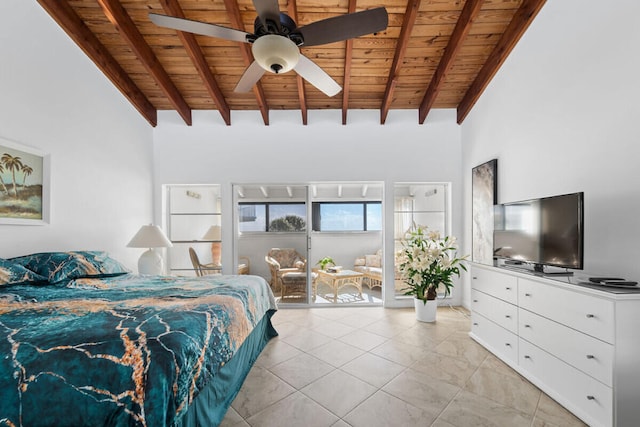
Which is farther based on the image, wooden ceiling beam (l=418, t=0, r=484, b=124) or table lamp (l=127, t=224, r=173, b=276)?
table lamp (l=127, t=224, r=173, b=276)

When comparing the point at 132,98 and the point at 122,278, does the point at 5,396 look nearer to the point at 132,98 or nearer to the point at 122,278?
the point at 122,278

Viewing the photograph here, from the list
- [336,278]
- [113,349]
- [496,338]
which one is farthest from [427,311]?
[113,349]

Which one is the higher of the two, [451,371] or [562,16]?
[562,16]

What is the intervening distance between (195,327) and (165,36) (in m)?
3.32

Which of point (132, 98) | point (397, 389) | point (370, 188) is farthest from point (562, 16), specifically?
point (132, 98)

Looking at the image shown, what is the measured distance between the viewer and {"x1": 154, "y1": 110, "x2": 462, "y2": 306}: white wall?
4422 mm

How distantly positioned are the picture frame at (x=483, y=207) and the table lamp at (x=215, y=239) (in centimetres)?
367

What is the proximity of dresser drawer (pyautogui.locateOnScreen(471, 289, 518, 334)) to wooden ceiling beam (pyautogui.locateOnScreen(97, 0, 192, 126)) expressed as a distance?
445 centimetres

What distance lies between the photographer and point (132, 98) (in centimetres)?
388

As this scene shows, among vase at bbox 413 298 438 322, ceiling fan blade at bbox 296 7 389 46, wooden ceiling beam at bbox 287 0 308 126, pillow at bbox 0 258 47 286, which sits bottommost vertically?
vase at bbox 413 298 438 322

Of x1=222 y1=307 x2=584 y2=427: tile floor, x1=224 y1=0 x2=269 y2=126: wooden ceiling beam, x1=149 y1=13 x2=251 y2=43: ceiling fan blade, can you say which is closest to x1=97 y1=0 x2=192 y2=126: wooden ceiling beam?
x1=224 y1=0 x2=269 y2=126: wooden ceiling beam

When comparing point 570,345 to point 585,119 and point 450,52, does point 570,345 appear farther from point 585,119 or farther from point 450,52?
point 450,52

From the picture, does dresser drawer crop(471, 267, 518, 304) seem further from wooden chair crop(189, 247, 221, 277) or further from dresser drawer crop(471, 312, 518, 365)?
wooden chair crop(189, 247, 221, 277)

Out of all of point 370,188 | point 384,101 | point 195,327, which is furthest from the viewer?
point 370,188
